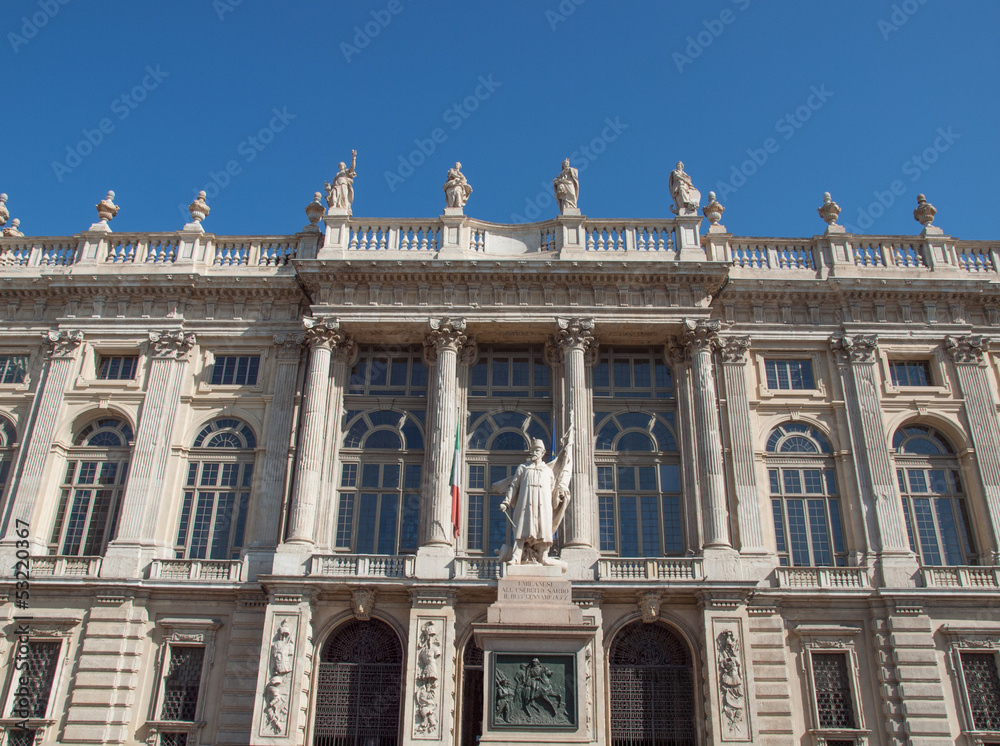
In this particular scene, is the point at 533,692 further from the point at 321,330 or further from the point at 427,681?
the point at 321,330

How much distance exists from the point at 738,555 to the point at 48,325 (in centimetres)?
2092

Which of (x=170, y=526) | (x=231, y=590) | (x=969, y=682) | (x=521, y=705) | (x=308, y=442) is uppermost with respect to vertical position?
(x=308, y=442)

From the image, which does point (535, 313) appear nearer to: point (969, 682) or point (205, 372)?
point (205, 372)

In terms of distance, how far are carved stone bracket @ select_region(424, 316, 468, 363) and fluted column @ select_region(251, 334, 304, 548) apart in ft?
12.9

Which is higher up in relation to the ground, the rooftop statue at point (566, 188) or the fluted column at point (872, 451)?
the rooftop statue at point (566, 188)

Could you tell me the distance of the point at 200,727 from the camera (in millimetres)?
21891

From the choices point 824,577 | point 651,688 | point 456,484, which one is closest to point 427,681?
point 456,484

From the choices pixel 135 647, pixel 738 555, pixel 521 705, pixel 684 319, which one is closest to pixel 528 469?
pixel 521 705

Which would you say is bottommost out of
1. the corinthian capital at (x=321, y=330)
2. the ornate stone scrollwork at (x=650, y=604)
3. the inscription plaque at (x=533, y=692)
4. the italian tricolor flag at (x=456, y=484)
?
the inscription plaque at (x=533, y=692)

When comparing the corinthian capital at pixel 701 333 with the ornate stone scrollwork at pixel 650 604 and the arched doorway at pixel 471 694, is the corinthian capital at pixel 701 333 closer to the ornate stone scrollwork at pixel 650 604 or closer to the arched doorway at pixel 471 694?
the ornate stone scrollwork at pixel 650 604

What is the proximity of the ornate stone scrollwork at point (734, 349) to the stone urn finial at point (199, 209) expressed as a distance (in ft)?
54.3

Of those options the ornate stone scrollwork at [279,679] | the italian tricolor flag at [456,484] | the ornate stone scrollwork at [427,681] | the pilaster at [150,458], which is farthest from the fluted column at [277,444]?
the ornate stone scrollwork at [427,681]

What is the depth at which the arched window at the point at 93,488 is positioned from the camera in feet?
80.9

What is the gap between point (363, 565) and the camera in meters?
22.7
